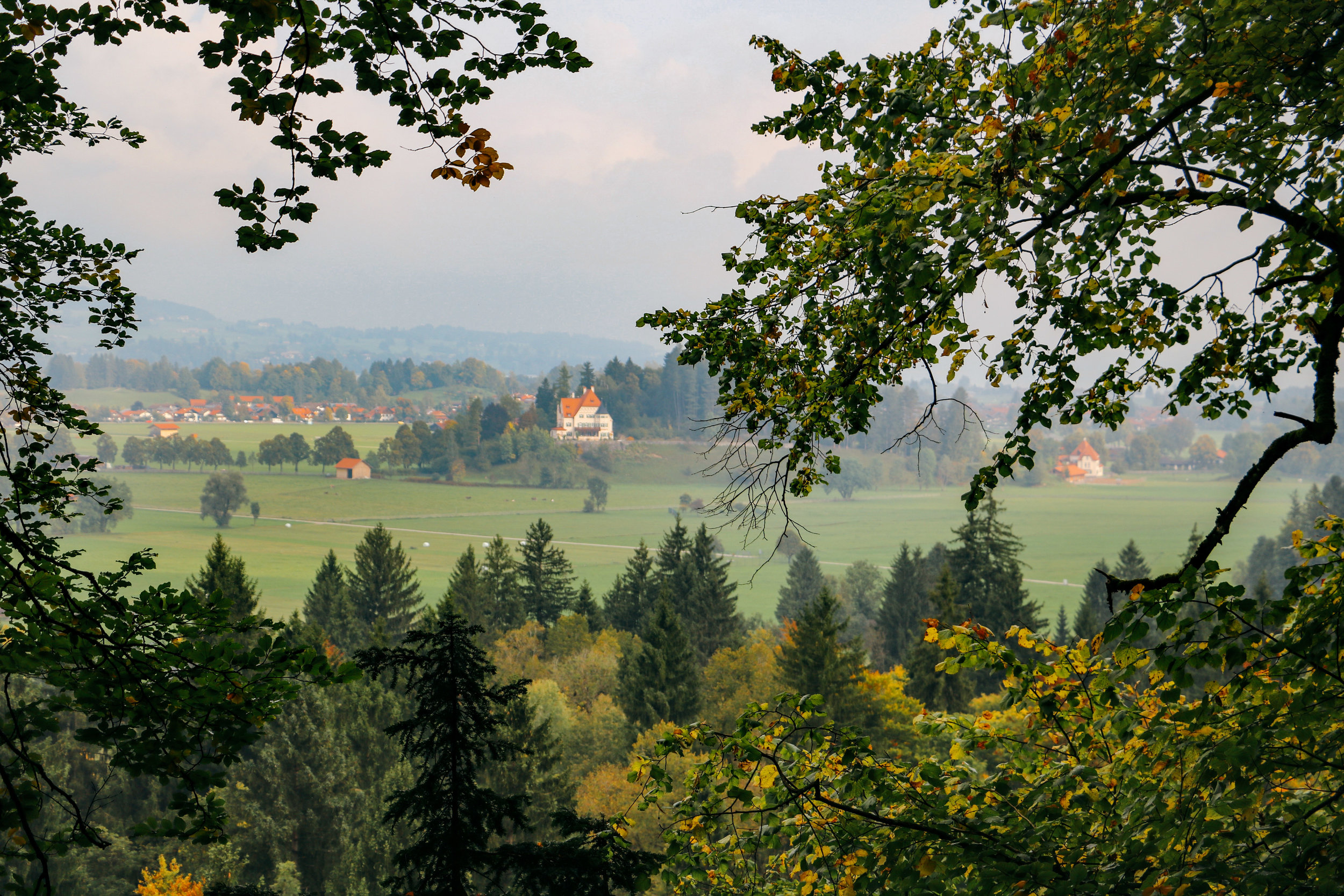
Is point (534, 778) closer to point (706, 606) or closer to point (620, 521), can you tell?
point (706, 606)

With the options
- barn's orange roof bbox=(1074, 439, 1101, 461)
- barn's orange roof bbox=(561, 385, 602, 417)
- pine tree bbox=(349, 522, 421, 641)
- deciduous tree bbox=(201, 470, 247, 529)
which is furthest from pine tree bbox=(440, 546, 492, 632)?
barn's orange roof bbox=(1074, 439, 1101, 461)

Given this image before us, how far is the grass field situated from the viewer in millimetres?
106375

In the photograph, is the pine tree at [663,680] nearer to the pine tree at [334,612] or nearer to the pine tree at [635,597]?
the pine tree at [635,597]

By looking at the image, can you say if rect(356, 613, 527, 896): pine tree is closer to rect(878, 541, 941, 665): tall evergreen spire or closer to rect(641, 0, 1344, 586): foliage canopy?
rect(641, 0, 1344, 586): foliage canopy

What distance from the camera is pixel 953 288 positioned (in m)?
3.50

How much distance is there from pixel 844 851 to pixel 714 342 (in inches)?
118

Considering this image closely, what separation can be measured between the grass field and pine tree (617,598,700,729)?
184 ft

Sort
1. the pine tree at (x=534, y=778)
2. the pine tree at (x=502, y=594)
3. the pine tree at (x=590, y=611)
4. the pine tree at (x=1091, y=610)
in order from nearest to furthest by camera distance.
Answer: the pine tree at (x=534, y=778), the pine tree at (x=1091, y=610), the pine tree at (x=590, y=611), the pine tree at (x=502, y=594)

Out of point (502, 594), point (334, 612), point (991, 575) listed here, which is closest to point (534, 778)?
point (991, 575)

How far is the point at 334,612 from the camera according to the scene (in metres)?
48.1

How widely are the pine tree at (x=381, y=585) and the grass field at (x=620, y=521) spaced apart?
110 ft

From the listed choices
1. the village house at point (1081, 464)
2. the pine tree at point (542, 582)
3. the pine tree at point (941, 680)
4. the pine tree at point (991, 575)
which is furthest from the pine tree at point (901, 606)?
the village house at point (1081, 464)

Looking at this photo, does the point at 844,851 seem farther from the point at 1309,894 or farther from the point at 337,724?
the point at 337,724

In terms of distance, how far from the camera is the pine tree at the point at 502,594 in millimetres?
50438
